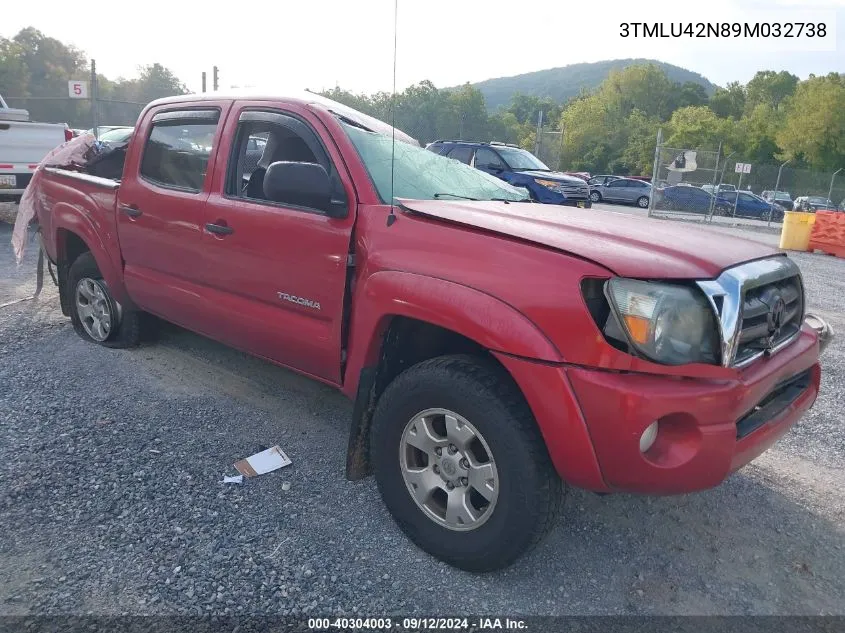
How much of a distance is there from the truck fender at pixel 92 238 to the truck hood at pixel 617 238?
8.68ft

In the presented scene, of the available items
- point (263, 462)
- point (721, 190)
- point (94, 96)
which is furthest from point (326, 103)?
point (721, 190)

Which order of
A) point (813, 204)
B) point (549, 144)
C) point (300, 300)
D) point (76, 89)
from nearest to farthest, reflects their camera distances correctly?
point (300, 300) < point (549, 144) < point (76, 89) < point (813, 204)

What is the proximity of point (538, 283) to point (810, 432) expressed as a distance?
9.59 ft

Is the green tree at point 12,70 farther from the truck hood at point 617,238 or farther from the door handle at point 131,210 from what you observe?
the truck hood at point 617,238

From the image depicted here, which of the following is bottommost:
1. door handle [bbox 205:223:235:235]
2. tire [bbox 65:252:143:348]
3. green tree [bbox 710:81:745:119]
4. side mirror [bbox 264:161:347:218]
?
tire [bbox 65:252:143:348]

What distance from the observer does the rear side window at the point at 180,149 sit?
382 centimetres

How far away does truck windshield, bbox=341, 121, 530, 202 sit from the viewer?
10.3ft

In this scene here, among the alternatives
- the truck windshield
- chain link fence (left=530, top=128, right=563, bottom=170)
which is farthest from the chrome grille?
chain link fence (left=530, top=128, right=563, bottom=170)

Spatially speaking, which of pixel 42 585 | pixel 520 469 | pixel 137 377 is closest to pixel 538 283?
pixel 520 469

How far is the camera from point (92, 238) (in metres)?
4.65

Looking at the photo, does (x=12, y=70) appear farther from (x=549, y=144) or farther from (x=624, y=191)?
(x=549, y=144)

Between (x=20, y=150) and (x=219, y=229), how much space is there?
8.83 metres

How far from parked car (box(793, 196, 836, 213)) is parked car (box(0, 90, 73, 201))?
92.6 feet

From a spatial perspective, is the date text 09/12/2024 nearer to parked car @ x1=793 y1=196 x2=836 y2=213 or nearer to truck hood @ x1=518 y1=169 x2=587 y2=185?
truck hood @ x1=518 y1=169 x2=587 y2=185
